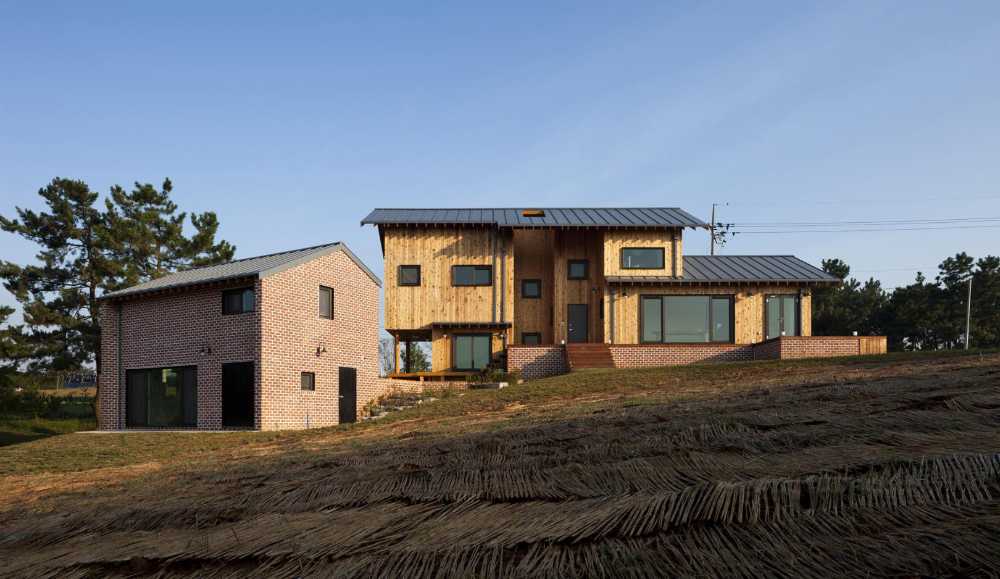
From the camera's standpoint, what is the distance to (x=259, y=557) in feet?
8.36

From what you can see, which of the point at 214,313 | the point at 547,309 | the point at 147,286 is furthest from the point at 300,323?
the point at 547,309

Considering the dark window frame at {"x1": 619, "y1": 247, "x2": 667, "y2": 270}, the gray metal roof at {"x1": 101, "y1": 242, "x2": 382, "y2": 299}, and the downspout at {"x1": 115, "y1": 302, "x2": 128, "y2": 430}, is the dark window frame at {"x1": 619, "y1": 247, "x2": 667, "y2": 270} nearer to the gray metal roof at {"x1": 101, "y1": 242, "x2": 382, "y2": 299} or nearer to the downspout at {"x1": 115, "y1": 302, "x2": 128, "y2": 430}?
the gray metal roof at {"x1": 101, "y1": 242, "x2": 382, "y2": 299}

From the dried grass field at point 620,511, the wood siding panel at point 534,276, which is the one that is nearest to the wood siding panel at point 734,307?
the wood siding panel at point 534,276

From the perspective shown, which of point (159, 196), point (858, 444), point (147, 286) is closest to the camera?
point (858, 444)

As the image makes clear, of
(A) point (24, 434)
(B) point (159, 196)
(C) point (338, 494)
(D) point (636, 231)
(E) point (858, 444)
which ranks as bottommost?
(A) point (24, 434)

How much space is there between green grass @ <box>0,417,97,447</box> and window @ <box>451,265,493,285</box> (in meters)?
16.2

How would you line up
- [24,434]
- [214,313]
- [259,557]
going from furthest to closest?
[24,434]
[214,313]
[259,557]

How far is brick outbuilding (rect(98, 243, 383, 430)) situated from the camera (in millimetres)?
20500

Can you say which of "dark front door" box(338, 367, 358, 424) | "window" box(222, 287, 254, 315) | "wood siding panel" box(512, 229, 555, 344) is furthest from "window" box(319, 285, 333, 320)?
"wood siding panel" box(512, 229, 555, 344)

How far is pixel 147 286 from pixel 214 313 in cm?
364

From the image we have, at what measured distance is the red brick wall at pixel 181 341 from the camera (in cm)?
2075

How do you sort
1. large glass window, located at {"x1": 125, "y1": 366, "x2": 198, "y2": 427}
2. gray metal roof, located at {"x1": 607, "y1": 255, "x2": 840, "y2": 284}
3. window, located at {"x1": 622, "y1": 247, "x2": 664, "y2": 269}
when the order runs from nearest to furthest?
1. large glass window, located at {"x1": 125, "y1": 366, "x2": 198, "y2": 427}
2. gray metal roof, located at {"x1": 607, "y1": 255, "x2": 840, "y2": 284}
3. window, located at {"x1": 622, "y1": 247, "x2": 664, "y2": 269}

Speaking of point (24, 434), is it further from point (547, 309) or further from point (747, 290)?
point (747, 290)

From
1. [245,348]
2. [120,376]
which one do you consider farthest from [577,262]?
[120,376]
